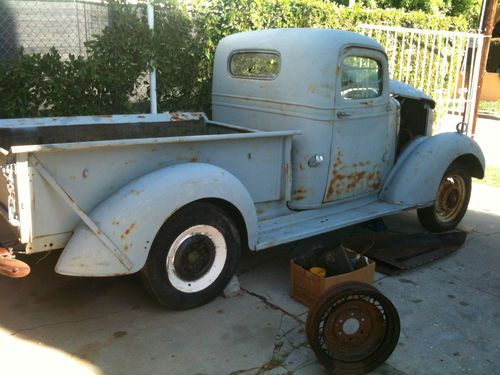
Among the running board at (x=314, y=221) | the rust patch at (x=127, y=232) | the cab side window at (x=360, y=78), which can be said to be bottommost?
the running board at (x=314, y=221)

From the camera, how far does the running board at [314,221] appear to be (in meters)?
3.92

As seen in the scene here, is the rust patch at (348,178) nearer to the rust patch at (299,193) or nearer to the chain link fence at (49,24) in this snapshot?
the rust patch at (299,193)

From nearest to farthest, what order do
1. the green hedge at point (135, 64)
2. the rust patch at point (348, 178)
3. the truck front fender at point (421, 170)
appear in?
the rust patch at point (348, 178) < the truck front fender at point (421, 170) < the green hedge at point (135, 64)

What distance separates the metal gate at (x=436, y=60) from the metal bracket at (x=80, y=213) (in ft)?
21.6

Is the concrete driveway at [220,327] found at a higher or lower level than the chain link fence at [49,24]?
lower

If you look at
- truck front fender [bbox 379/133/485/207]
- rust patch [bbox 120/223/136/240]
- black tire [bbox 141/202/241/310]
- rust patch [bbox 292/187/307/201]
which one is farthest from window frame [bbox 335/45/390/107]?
rust patch [bbox 120/223/136/240]

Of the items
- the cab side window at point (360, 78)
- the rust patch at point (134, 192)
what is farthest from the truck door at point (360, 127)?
the rust patch at point (134, 192)

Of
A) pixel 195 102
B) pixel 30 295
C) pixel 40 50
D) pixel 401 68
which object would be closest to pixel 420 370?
pixel 30 295

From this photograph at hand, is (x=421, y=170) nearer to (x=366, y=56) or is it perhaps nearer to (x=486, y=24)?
(x=366, y=56)

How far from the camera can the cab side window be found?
4.35 meters

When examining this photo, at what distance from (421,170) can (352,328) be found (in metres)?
2.34

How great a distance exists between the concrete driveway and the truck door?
904 millimetres

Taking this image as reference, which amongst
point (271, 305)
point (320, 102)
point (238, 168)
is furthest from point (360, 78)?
point (271, 305)

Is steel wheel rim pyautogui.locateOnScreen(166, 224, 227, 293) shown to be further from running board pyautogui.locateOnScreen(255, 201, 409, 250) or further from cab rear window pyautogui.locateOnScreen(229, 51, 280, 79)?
cab rear window pyautogui.locateOnScreen(229, 51, 280, 79)
